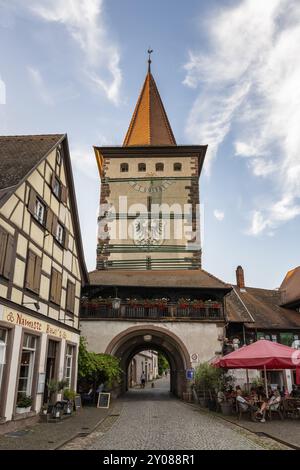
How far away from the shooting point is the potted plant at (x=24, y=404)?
37.2 feet

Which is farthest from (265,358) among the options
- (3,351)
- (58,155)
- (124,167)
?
(124,167)

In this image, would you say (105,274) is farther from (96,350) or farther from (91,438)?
(91,438)

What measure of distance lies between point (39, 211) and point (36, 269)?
6.34 ft

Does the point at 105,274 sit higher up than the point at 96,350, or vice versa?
the point at 105,274

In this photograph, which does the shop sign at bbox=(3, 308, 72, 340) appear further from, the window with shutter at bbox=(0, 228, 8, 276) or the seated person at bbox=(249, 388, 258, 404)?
the seated person at bbox=(249, 388, 258, 404)

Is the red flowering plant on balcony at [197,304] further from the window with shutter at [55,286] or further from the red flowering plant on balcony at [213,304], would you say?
the window with shutter at [55,286]

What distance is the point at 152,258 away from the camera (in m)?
27.2

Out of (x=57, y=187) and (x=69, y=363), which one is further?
(x=69, y=363)

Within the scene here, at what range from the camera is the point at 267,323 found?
2391 centimetres

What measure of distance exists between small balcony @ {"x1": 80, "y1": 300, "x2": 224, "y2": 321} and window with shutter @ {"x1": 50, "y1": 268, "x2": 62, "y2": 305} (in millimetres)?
7068

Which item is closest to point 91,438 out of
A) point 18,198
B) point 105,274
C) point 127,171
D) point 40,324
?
point 40,324

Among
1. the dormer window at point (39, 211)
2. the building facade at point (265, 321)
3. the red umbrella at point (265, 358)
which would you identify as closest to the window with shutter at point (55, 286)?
the dormer window at point (39, 211)

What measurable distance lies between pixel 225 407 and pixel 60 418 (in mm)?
5758

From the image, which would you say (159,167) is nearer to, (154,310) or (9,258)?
(154,310)
